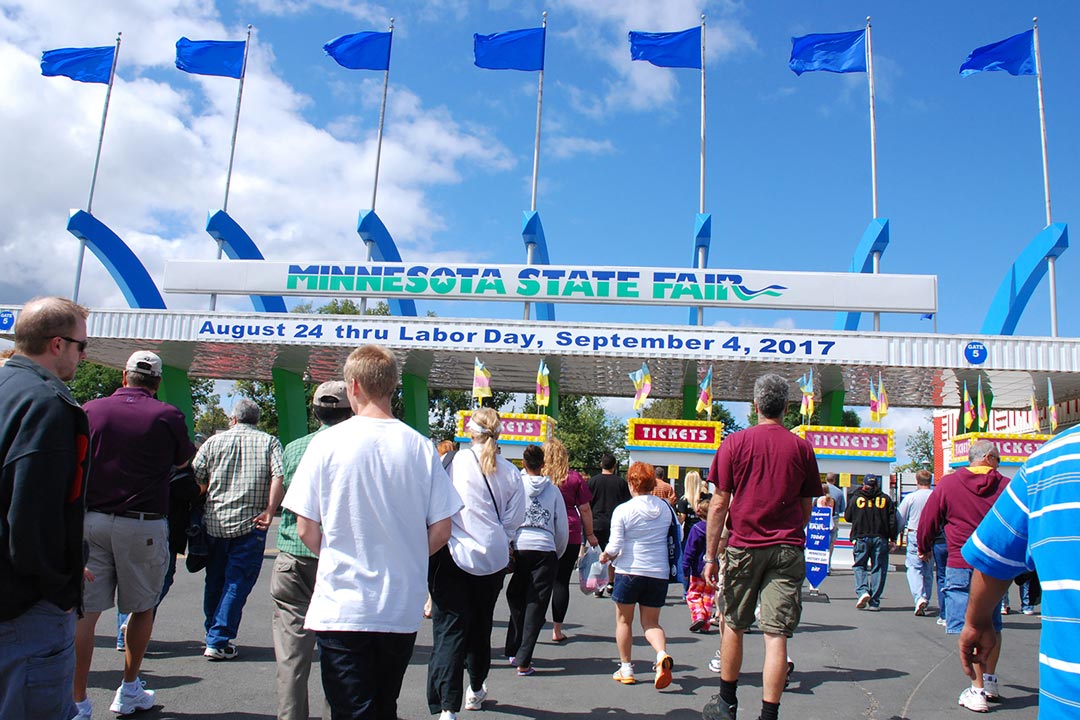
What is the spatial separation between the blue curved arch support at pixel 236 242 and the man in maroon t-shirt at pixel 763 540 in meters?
19.1

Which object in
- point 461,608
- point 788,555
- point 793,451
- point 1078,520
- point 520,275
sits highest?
point 520,275

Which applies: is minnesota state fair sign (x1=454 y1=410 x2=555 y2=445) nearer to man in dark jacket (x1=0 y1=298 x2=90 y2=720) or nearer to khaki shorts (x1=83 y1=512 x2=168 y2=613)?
khaki shorts (x1=83 y1=512 x2=168 y2=613)

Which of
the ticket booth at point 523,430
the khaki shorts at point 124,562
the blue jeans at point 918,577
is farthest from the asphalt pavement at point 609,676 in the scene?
the ticket booth at point 523,430

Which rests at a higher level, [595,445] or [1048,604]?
[595,445]

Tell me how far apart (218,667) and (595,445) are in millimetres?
63262

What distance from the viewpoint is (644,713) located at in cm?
490

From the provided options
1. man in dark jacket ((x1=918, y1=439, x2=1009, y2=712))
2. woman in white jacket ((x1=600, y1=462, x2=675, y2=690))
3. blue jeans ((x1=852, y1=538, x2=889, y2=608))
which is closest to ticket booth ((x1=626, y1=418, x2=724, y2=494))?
blue jeans ((x1=852, y1=538, x2=889, y2=608))

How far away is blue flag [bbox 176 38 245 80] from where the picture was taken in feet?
77.6

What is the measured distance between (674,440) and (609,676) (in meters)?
12.4

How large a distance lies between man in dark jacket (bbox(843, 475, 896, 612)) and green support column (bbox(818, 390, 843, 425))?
39.7 ft

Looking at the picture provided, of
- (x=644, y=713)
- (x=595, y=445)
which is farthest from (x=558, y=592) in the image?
(x=595, y=445)

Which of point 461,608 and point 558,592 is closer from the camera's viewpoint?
point 461,608

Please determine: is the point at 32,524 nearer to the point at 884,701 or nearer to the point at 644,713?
the point at 644,713

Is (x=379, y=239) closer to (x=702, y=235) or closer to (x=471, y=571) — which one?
(x=702, y=235)
